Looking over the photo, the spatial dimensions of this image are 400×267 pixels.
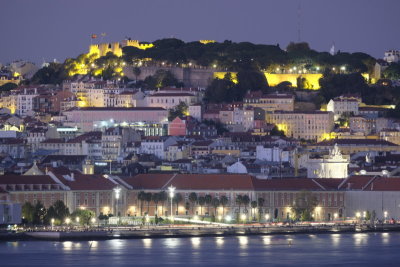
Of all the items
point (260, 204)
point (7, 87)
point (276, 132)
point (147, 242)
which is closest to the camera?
point (147, 242)

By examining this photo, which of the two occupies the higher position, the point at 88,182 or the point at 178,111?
the point at 178,111

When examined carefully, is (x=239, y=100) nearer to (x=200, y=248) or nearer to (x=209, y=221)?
(x=209, y=221)

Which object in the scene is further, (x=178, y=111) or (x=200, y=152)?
(x=178, y=111)

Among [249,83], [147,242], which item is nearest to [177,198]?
[147,242]

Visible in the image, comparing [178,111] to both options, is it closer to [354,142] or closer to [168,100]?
[168,100]

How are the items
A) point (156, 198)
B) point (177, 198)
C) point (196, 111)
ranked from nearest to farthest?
point (156, 198) → point (177, 198) → point (196, 111)

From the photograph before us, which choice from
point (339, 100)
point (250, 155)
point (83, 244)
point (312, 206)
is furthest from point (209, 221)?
point (339, 100)

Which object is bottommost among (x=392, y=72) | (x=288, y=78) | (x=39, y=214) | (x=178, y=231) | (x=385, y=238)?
Answer: (x=385, y=238)
